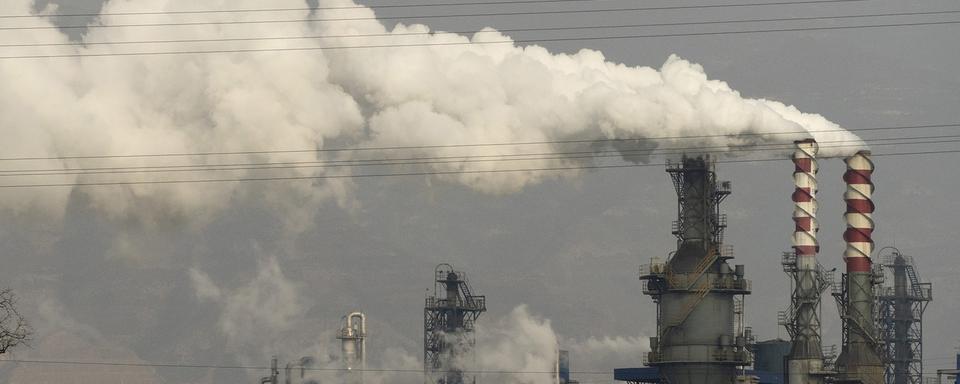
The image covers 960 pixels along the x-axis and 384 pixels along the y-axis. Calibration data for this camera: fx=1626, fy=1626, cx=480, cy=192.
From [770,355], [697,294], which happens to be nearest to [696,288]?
[697,294]

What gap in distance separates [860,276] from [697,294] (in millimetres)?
10883

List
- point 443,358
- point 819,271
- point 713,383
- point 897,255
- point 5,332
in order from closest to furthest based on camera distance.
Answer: point 5,332, point 713,383, point 819,271, point 443,358, point 897,255

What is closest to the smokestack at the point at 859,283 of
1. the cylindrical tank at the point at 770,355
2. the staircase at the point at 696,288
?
the staircase at the point at 696,288

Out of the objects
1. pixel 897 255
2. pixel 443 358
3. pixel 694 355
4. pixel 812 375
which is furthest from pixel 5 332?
pixel 897 255

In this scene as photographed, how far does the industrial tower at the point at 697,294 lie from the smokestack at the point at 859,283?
7044 mm

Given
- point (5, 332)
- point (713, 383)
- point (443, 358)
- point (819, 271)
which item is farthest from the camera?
point (443, 358)

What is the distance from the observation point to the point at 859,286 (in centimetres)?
9700

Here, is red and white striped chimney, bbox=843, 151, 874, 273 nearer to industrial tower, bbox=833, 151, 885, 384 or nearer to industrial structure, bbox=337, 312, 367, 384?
industrial tower, bbox=833, 151, 885, 384

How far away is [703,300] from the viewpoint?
93000mm

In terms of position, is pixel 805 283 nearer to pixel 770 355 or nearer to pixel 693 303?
pixel 693 303

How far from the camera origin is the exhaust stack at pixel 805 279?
95.2 metres

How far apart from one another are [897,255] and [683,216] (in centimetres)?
5306

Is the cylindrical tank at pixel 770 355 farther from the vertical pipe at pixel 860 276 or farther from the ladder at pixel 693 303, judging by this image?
the ladder at pixel 693 303

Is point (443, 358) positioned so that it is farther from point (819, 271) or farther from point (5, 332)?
point (5, 332)
